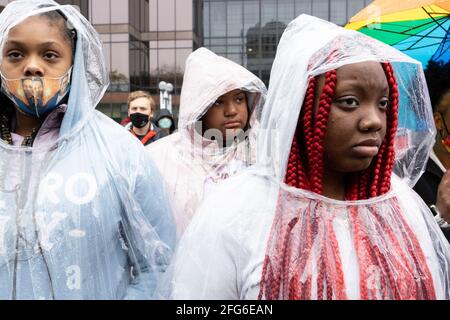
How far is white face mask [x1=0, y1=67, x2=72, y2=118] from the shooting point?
1.85m

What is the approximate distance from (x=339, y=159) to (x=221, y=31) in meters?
26.7

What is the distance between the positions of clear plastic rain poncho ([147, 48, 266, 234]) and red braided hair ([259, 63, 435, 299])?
5.12 ft

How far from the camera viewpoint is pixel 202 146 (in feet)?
11.0

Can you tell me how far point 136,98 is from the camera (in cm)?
536

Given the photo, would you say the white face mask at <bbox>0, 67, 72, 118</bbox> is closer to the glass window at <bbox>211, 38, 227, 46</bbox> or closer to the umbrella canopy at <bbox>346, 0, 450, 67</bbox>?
the umbrella canopy at <bbox>346, 0, 450, 67</bbox>

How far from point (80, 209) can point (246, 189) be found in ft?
1.83

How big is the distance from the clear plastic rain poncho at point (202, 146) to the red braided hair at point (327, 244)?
1.56 m

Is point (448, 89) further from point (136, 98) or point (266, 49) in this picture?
point (266, 49)

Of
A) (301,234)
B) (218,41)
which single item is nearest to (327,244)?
(301,234)

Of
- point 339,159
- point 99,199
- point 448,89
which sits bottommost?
point 99,199

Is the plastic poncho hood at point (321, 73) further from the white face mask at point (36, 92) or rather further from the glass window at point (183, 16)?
the glass window at point (183, 16)

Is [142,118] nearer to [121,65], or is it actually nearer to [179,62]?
[121,65]

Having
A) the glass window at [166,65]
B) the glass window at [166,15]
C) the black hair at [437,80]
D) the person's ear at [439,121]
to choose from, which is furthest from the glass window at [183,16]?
the person's ear at [439,121]
